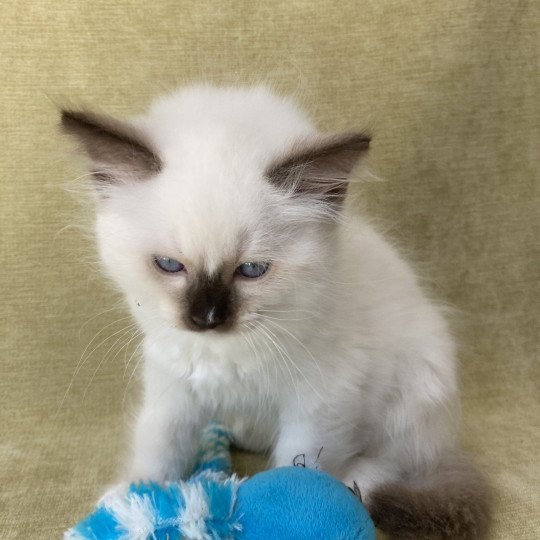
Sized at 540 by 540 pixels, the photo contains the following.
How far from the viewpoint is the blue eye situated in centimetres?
118

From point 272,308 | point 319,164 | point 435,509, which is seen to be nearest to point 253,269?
point 272,308

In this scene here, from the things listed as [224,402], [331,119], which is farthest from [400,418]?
[331,119]

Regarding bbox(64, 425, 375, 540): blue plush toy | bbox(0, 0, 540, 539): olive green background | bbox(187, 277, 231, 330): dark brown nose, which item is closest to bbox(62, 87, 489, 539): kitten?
bbox(187, 277, 231, 330): dark brown nose

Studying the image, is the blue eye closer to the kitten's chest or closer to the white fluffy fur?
the white fluffy fur

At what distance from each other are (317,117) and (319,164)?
0.67m

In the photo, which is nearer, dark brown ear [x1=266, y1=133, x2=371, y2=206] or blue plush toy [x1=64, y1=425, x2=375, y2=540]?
blue plush toy [x1=64, y1=425, x2=375, y2=540]

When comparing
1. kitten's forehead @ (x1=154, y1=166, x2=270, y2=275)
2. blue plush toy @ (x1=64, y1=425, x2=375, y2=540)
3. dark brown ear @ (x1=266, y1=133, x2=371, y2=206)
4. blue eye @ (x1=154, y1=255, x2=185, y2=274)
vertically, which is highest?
dark brown ear @ (x1=266, y1=133, x2=371, y2=206)

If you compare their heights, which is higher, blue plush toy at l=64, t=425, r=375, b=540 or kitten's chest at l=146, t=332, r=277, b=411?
kitten's chest at l=146, t=332, r=277, b=411

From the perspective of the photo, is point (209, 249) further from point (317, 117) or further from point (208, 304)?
point (317, 117)

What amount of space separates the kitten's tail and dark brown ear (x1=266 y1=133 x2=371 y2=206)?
1.91 ft

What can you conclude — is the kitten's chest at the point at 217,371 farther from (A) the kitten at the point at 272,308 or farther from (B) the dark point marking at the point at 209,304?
(B) the dark point marking at the point at 209,304

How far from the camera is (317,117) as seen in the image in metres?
1.84

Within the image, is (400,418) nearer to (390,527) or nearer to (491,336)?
(390,527)

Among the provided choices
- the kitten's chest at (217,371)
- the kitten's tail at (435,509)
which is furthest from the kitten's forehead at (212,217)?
the kitten's tail at (435,509)
